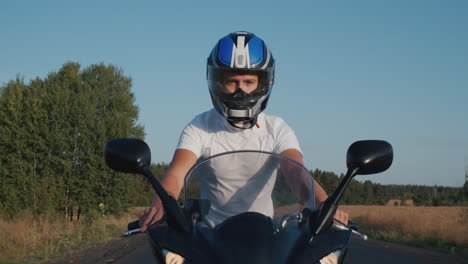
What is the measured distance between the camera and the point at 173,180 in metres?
3.32

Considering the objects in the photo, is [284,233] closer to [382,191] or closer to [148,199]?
[148,199]

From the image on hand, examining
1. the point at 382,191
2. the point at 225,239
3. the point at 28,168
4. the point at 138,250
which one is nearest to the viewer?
the point at 225,239

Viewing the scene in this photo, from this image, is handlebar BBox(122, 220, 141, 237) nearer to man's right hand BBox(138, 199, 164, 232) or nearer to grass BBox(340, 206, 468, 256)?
man's right hand BBox(138, 199, 164, 232)

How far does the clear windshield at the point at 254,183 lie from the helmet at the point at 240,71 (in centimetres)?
84

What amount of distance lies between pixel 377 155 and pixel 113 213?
4101 centimetres

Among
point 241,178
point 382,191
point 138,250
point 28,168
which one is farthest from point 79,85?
point 382,191

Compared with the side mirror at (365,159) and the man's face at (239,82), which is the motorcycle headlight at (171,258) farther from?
the man's face at (239,82)

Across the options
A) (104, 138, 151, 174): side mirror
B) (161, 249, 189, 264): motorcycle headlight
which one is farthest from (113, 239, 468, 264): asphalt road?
(161, 249, 189, 264): motorcycle headlight

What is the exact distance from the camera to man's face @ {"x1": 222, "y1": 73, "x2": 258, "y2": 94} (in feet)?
11.7

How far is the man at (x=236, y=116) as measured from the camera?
11.0 feet

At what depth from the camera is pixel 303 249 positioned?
6.92 ft

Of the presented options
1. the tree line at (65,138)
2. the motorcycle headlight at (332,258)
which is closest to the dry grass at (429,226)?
the motorcycle headlight at (332,258)

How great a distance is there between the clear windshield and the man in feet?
1.99

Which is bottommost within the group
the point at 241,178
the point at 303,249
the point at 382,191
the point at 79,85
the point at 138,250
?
the point at 382,191
